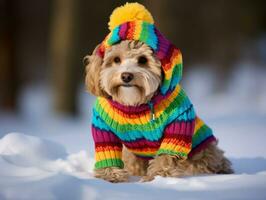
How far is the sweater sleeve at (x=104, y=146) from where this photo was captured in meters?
5.08

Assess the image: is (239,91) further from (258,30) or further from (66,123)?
(66,123)

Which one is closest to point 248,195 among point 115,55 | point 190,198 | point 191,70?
point 190,198

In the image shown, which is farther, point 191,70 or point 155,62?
point 191,70

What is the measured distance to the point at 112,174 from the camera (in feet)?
16.3

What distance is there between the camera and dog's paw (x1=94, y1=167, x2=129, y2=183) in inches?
194

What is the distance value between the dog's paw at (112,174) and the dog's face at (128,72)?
1.81 ft

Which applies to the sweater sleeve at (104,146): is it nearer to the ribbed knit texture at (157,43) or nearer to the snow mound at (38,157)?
the snow mound at (38,157)

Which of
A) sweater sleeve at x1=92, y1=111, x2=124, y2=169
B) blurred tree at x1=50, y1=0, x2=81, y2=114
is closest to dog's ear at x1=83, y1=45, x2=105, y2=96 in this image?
sweater sleeve at x1=92, y1=111, x2=124, y2=169

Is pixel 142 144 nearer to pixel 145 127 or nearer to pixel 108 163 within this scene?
pixel 145 127

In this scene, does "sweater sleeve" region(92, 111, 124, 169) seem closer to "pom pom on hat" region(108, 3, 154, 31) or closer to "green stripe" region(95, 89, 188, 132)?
"green stripe" region(95, 89, 188, 132)

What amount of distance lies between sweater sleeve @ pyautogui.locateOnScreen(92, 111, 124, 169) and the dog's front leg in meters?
0.29

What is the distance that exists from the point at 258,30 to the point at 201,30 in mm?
2718

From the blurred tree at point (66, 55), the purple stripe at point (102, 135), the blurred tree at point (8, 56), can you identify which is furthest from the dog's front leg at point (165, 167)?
the blurred tree at point (8, 56)

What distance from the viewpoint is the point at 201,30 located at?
70.9 feet
